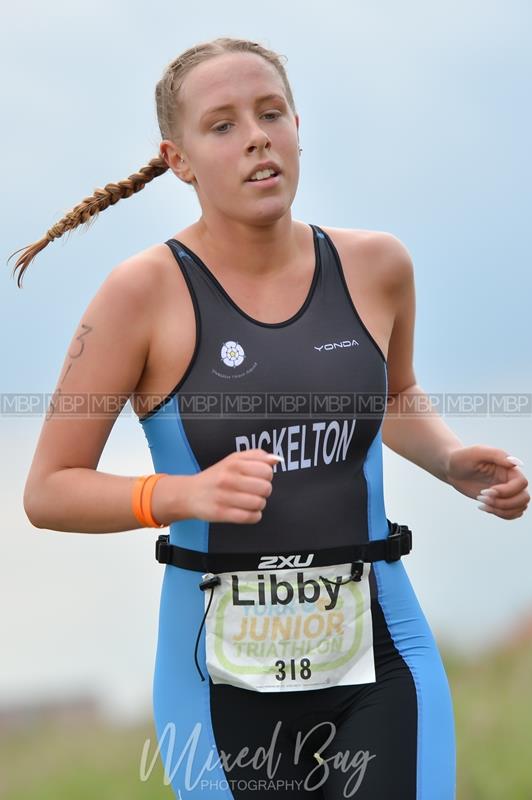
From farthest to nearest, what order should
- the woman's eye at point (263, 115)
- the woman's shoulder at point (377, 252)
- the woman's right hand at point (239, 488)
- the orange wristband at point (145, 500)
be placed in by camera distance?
1. the woman's shoulder at point (377, 252)
2. the woman's eye at point (263, 115)
3. the orange wristband at point (145, 500)
4. the woman's right hand at point (239, 488)

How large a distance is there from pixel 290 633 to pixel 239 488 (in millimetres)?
551

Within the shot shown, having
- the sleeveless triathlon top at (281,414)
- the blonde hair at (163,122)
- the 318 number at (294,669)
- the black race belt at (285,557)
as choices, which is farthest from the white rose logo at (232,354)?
the 318 number at (294,669)

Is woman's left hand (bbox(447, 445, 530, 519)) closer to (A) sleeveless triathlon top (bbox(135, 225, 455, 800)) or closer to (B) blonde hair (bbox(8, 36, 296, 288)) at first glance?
(A) sleeveless triathlon top (bbox(135, 225, 455, 800))

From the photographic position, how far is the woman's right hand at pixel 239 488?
6.88ft

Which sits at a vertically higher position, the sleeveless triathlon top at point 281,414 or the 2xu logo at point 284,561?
the sleeveless triathlon top at point 281,414

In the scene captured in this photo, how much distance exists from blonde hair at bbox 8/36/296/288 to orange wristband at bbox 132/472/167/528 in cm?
82

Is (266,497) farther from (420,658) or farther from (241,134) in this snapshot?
(241,134)

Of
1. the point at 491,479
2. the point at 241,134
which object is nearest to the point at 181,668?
the point at 491,479

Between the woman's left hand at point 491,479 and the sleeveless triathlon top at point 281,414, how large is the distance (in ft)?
0.92

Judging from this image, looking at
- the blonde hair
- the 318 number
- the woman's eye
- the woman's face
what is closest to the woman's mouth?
the woman's face

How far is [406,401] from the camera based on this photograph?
3.09 meters

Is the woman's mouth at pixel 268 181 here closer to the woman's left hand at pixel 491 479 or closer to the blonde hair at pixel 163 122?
the blonde hair at pixel 163 122

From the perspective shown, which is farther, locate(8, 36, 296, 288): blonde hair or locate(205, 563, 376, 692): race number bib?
locate(8, 36, 296, 288): blonde hair

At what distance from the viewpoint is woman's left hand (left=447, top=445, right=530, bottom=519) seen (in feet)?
8.68
